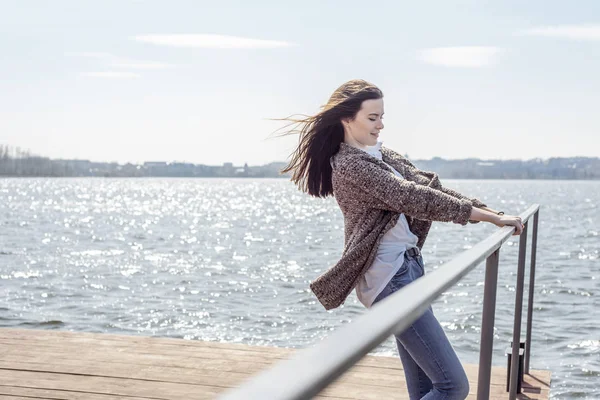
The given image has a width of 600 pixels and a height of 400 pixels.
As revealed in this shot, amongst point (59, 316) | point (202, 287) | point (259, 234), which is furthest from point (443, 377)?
point (259, 234)

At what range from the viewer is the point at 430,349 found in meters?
2.67

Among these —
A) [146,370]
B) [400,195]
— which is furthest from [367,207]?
[146,370]

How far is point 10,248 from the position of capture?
24.9m

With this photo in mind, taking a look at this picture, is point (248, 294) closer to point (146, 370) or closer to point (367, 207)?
point (146, 370)

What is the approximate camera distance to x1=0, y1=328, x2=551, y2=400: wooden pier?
4039 millimetres

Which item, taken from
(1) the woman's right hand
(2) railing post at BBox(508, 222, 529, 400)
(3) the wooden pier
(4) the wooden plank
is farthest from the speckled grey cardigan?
(4) the wooden plank

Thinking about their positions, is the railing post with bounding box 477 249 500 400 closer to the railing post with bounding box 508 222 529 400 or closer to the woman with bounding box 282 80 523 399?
the woman with bounding box 282 80 523 399

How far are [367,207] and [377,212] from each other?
4 cm

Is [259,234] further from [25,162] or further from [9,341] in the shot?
[25,162]

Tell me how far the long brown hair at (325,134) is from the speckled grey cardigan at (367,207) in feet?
0.22

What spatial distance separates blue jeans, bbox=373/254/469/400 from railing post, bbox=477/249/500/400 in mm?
376

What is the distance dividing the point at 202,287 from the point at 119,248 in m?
10.9

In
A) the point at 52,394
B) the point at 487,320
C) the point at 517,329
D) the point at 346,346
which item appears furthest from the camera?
the point at 52,394

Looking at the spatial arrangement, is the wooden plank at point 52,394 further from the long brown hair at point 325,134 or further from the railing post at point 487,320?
the railing post at point 487,320
